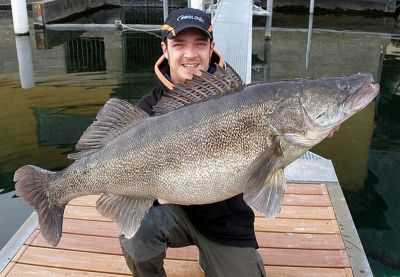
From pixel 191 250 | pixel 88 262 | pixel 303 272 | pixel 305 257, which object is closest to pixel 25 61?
pixel 88 262

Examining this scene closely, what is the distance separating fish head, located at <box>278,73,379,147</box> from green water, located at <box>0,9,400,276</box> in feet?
8.09

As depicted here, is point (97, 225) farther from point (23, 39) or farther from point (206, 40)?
point (23, 39)

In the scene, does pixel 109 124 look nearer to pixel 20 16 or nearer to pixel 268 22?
pixel 268 22

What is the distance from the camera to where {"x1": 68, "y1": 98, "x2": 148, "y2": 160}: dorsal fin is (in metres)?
2.34

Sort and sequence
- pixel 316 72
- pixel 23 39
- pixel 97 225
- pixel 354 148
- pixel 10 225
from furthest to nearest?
pixel 23 39, pixel 316 72, pixel 354 148, pixel 10 225, pixel 97 225

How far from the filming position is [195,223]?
8.90 ft

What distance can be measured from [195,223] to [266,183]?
78 cm

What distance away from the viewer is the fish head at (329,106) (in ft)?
6.56

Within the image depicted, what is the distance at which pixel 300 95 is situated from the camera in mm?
2045

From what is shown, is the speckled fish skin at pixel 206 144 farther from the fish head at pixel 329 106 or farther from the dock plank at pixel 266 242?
the dock plank at pixel 266 242

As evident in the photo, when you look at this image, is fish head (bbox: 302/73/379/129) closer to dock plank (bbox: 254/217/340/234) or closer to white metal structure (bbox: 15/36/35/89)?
dock plank (bbox: 254/217/340/234)

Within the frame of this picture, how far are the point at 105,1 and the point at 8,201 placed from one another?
55.2ft

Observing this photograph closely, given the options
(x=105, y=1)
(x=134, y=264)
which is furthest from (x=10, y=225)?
(x=105, y=1)

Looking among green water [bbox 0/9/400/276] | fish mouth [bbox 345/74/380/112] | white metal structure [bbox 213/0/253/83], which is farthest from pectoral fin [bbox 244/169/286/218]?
white metal structure [bbox 213/0/253/83]
